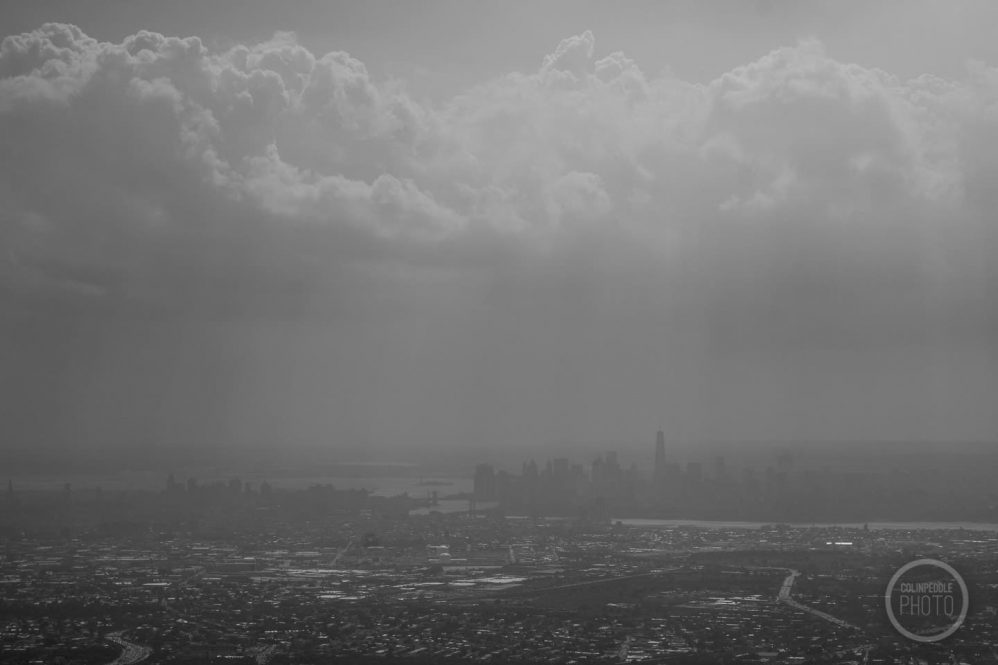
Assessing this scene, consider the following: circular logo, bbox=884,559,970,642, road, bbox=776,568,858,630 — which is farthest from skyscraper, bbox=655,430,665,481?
circular logo, bbox=884,559,970,642

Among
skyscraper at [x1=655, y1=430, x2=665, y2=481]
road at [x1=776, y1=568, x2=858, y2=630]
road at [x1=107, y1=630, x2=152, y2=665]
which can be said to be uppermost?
skyscraper at [x1=655, y1=430, x2=665, y2=481]

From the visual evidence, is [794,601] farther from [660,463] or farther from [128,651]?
[660,463]

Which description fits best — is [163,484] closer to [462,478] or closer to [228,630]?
[462,478]

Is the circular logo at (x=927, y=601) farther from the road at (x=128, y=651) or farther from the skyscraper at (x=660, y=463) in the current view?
the skyscraper at (x=660, y=463)

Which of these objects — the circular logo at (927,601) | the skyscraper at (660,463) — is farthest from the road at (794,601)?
the skyscraper at (660,463)

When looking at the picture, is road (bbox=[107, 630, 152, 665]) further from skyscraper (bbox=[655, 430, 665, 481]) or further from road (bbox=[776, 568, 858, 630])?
skyscraper (bbox=[655, 430, 665, 481])

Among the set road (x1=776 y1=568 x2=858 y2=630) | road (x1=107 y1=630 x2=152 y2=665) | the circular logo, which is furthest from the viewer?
road (x1=776 y1=568 x2=858 y2=630)
